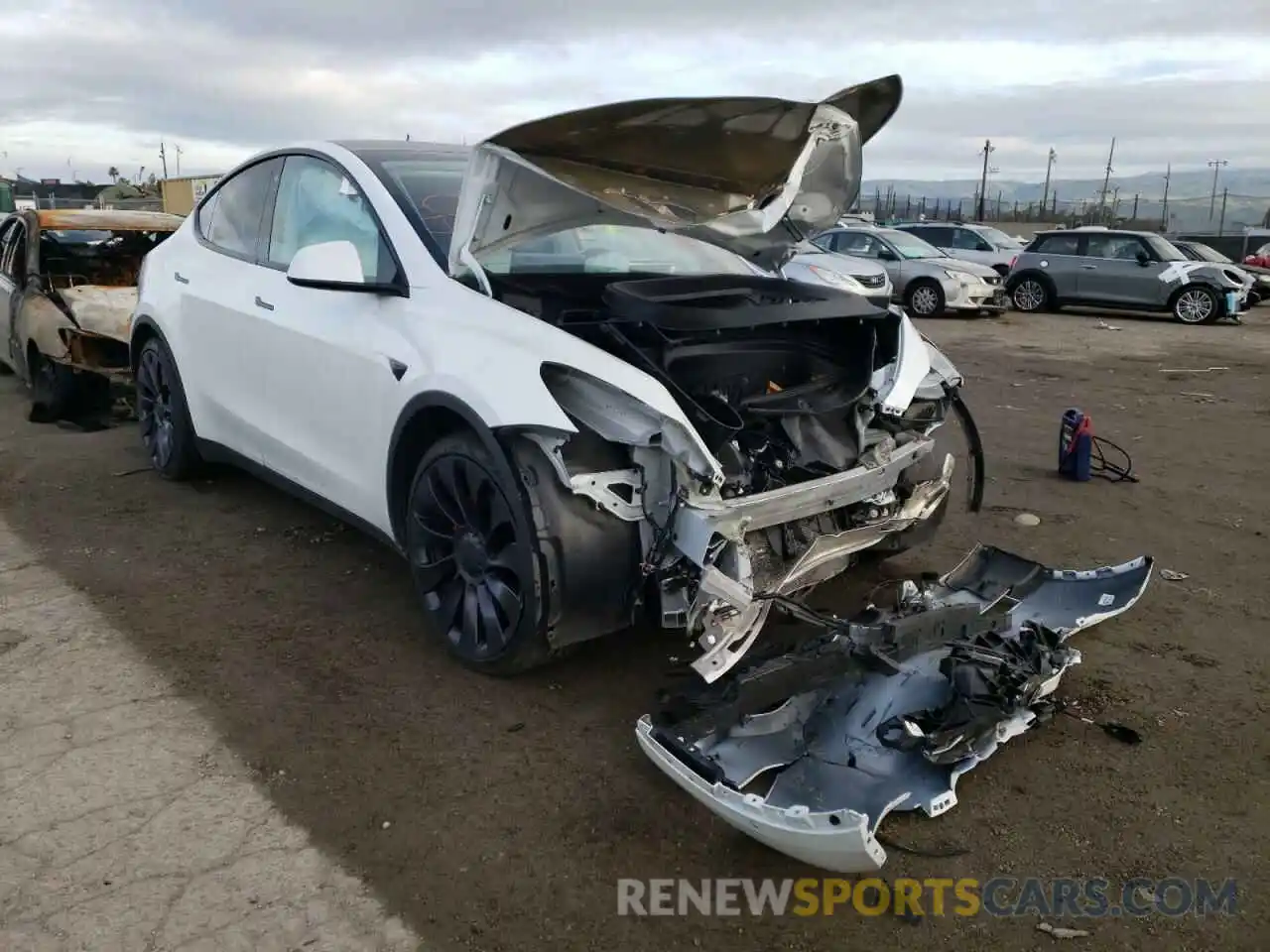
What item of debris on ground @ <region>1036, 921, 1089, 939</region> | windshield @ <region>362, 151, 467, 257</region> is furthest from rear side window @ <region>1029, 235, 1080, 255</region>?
debris on ground @ <region>1036, 921, 1089, 939</region>

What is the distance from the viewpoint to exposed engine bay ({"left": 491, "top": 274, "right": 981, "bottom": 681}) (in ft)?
9.88

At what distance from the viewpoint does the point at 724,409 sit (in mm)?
3254

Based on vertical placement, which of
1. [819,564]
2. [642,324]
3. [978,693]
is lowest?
[978,693]

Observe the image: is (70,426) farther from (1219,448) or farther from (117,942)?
(1219,448)

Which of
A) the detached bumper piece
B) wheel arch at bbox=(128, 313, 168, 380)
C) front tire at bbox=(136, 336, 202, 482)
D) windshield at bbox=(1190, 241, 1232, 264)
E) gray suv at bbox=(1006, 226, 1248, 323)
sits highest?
windshield at bbox=(1190, 241, 1232, 264)

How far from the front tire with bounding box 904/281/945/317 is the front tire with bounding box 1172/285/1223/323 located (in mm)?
3998

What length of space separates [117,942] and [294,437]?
2.26 meters

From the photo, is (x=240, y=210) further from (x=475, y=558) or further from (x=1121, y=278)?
(x=1121, y=278)

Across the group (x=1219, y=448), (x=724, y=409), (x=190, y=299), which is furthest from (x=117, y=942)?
(x=1219, y=448)

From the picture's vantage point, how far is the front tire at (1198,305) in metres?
16.6

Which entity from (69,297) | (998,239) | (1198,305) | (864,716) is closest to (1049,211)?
(998,239)

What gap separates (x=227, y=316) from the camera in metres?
4.59

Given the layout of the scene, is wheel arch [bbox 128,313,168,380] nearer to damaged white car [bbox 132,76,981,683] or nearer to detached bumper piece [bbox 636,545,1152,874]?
damaged white car [bbox 132,76,981,683]

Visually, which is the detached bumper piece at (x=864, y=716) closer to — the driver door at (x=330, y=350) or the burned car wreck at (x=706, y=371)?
the burned car wreck at (x=706, y=371)
